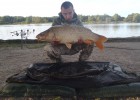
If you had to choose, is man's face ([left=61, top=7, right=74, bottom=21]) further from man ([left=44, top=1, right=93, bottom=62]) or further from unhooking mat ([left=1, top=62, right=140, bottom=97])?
unhooking mat ([left=1, top=62, right=140, bottom=97])

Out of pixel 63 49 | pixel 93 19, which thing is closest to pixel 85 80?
pixel 63 49

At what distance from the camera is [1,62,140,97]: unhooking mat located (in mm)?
2887

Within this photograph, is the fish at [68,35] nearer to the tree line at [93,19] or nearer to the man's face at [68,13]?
the man's face at [68,13]

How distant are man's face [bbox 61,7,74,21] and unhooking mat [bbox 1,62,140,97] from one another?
0.61 meters

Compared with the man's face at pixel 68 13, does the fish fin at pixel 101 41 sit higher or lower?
lower

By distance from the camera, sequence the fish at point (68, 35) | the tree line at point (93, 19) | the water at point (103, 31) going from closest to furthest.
A: the fish at point (68, 35), the water at point (103, 31), the tree line at point (93, 19)

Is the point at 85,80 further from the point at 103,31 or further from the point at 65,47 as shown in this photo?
the point at 103,31

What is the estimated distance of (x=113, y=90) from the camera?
288cm

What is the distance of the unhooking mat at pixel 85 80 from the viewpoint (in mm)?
2887

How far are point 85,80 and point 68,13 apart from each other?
93 cm

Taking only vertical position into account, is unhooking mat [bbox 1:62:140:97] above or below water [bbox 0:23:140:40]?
above

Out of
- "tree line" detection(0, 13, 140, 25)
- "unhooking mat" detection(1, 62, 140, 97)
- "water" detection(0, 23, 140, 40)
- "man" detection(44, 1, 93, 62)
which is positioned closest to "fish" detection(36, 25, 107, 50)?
"unhooking mat" detection(1, 62, 140, 97)

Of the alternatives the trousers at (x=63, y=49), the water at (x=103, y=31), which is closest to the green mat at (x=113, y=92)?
the trousers at (x=63, y=49)

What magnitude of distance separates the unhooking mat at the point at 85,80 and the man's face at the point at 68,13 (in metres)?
0.61
